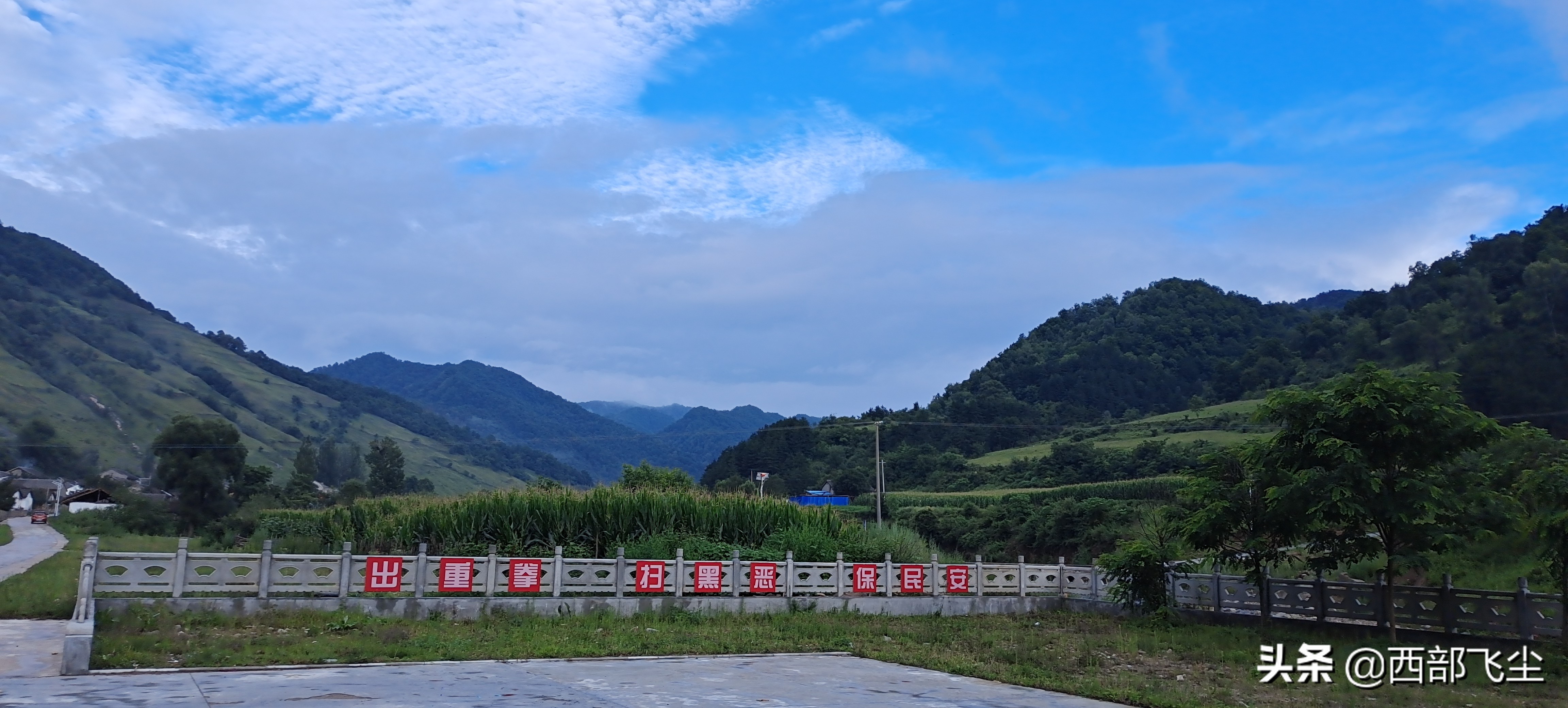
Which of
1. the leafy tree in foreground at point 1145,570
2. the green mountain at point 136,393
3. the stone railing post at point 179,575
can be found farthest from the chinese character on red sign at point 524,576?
the green mountain at point 136,393

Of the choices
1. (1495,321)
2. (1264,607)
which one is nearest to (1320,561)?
(1264,607)

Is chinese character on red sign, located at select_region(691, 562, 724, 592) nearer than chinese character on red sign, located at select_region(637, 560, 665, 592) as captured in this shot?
No

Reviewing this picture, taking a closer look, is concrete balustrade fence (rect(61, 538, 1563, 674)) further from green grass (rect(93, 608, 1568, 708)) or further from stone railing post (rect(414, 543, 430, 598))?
green grass (rect(93, 608, 1568, 708))

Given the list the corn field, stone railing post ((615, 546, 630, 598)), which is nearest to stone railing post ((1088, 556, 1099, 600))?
the corn field

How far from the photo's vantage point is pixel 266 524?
3186 cm

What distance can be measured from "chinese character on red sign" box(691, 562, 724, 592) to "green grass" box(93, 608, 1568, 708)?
0.76 meters

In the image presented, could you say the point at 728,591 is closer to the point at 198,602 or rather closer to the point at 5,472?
the point at 198,602

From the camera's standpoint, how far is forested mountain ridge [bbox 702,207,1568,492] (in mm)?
49656

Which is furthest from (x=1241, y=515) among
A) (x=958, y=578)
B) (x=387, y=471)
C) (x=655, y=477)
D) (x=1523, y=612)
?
(x=387, y=471)

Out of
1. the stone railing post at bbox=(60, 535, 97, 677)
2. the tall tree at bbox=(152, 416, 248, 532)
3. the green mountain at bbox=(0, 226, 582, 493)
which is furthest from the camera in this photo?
the green mountain at bbox=(0, 226, 582, 493)

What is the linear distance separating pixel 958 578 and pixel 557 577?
933 cm

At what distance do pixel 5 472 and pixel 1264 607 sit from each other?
301 feet

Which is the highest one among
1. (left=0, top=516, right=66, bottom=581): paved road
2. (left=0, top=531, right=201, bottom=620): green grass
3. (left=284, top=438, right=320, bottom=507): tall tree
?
(left=284, top=438, right=320, bottom=507): tall tree

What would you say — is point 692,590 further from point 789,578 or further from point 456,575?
point 456,575
